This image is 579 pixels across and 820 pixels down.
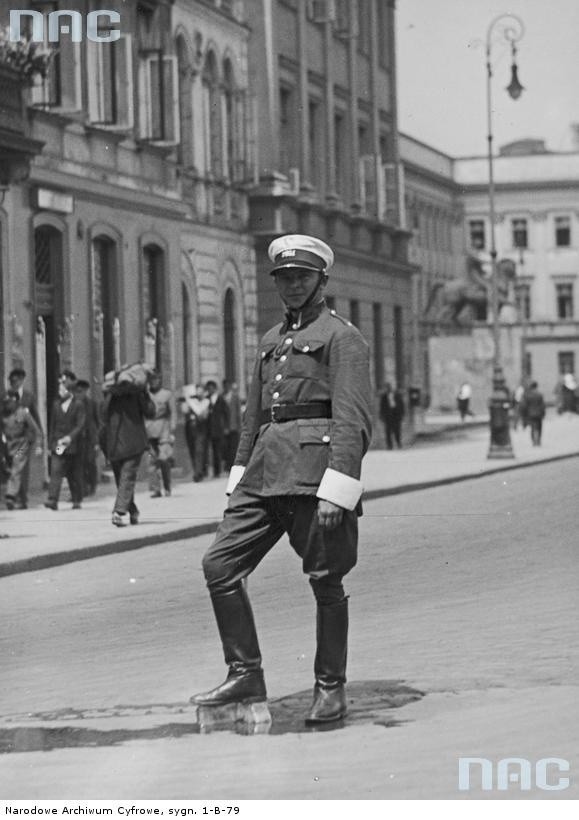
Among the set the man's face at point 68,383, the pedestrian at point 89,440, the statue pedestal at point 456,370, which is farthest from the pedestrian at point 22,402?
the statue pedestal at point 456,370

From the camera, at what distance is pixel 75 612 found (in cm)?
1378

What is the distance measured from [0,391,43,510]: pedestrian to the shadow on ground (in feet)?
50.2

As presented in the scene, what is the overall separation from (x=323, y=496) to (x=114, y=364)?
22767 mm

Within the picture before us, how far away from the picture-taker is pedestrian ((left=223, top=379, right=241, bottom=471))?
33.4 metres

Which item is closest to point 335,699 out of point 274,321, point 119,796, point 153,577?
point 119,796

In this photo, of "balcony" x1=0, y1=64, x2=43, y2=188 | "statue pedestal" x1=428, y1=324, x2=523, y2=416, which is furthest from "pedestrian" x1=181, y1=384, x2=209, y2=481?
"statue pedestal" x1=428, y1=324, x2=523, y2=416

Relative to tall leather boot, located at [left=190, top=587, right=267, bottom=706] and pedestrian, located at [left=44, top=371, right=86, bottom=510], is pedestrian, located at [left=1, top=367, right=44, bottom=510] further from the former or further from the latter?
tall leather boot, located at [left=190, top=587, right=267, bottom=706]

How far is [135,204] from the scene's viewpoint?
3206 centimetres

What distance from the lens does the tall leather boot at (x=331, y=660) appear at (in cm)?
853

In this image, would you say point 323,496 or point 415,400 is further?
point 415,400

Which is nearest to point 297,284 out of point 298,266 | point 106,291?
point 298,266

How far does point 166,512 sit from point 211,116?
14.7m

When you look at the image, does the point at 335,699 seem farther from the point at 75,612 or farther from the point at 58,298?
the point at 58,298

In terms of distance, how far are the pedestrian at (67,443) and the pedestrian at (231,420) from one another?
27.2ft
